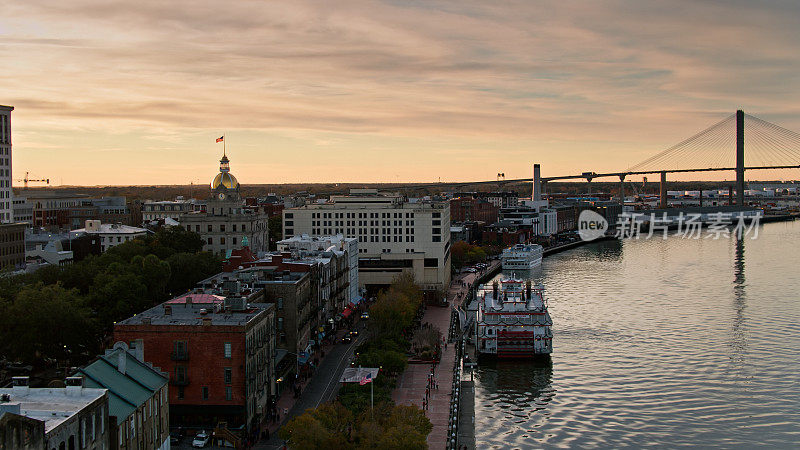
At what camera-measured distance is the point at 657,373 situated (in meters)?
41.4

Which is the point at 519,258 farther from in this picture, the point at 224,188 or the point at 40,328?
the point at 40,328

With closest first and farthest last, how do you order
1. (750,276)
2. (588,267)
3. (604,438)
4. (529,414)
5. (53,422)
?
1. (53,422)
2. (604,438)
3. (529,414)
4. (750,276)
5. (588,267)

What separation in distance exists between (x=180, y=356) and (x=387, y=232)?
143ft

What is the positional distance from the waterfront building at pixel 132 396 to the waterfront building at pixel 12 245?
38.2 m

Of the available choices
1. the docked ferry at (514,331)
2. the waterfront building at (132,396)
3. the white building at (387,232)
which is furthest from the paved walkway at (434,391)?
the white building at (387,232)

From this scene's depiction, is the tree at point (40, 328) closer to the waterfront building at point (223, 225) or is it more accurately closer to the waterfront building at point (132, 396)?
the waterfront building at point (132, 396)

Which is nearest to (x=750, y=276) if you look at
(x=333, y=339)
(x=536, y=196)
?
(x=333, y=339)

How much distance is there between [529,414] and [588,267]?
6157 centimetres

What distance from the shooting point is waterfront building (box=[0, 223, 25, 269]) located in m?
60.8

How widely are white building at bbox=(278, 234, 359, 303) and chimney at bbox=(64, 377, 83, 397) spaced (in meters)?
29.4

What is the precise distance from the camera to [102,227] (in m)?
86.8

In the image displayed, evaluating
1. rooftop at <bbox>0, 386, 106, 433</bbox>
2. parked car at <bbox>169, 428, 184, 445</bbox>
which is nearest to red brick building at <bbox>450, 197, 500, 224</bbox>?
parked car at <bbox>169, 428, 184, 445</bbox>

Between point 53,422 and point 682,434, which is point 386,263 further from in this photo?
point 53,422

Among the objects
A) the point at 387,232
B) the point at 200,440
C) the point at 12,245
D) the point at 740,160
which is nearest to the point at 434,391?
the point at 200,440
